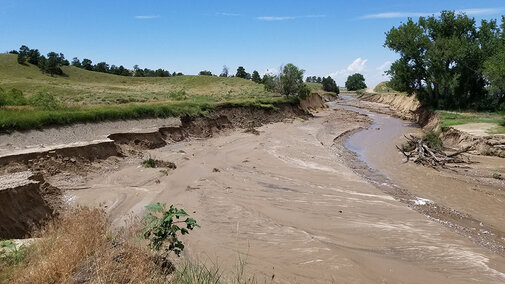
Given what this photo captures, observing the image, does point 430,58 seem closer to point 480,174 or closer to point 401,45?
point 401,45

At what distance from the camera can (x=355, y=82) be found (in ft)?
484

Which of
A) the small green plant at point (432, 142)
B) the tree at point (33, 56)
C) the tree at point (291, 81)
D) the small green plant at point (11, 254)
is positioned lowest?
the small green plant at point (11, 254)

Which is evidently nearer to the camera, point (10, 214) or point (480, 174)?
point (10, 214)

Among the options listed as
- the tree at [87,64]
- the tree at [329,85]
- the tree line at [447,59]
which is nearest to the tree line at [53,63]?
the tree at [87,64]

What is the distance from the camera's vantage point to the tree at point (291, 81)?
41219 millimetres

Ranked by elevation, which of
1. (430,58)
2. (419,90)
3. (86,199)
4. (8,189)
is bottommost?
(86,199)

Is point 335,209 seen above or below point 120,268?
below

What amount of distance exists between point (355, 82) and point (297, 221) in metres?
148

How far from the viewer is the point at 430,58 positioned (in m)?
35.4

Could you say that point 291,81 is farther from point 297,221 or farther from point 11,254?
point 11,254

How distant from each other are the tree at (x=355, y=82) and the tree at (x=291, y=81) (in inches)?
4401

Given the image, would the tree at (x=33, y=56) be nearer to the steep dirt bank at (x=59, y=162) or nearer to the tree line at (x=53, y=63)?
the tree line at (x=53, y=63)

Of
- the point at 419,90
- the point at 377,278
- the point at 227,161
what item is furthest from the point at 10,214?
the point at 419,90

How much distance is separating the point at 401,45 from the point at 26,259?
40.5 meters
